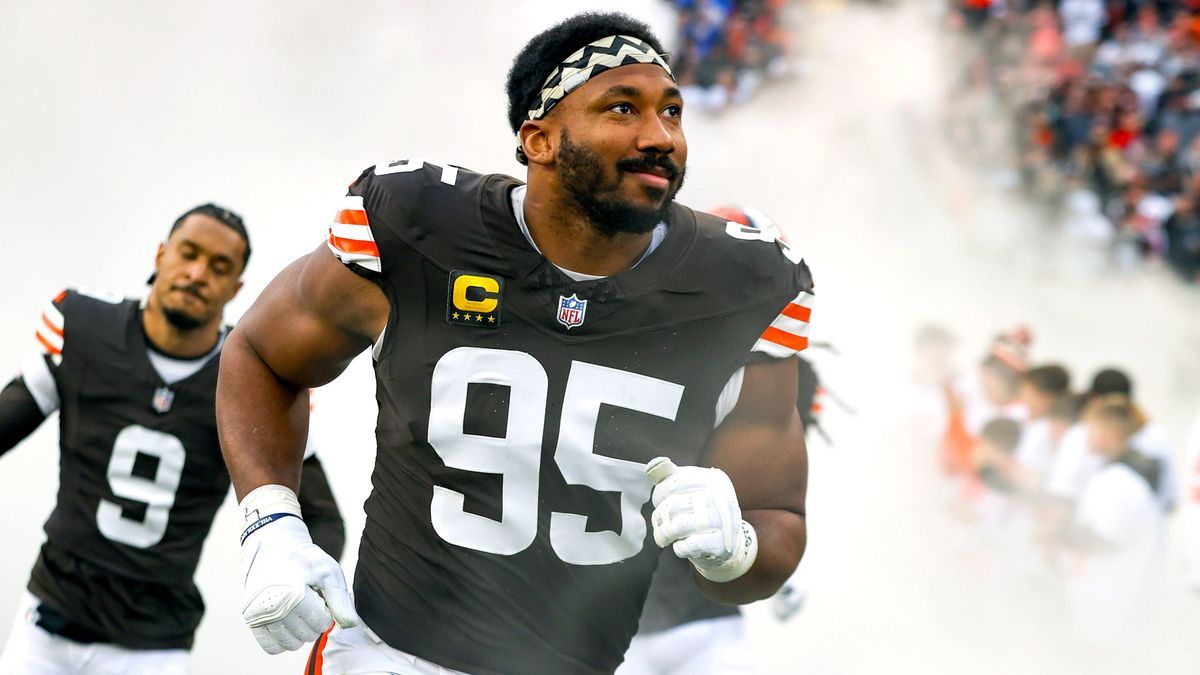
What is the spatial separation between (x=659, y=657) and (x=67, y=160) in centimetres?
551

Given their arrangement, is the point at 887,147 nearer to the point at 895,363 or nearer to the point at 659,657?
the point at 895,363

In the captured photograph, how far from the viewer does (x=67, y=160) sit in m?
8.21

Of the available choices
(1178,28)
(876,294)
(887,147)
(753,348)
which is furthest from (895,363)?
(753,348)

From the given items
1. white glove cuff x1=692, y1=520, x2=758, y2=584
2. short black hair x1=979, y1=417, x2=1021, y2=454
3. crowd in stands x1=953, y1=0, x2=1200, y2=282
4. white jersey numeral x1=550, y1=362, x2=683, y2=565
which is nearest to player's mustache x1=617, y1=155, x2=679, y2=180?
white jersey numeral x1=550, y1=362, x2=683, y2=565

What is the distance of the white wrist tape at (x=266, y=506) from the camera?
240cm

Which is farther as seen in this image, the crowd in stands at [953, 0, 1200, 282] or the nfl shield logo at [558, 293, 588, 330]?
the crowd in stands at [953, 0, 1200, 282]

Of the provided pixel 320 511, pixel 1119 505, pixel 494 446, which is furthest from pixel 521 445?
A: pixel 1119 505

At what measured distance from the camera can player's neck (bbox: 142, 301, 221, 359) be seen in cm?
414

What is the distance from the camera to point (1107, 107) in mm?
11898

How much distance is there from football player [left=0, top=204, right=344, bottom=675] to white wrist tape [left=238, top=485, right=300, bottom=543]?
1446mm

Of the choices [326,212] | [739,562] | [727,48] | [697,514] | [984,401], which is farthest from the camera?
[727,48]

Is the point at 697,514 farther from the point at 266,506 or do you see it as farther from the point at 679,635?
the point at 679,635

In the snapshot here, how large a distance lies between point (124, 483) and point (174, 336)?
44 centimetres

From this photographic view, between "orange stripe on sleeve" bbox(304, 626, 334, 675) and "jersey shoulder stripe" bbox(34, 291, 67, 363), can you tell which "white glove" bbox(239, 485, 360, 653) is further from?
"jersey shoulder stripe" bbox(34, 291, 67, 363)
